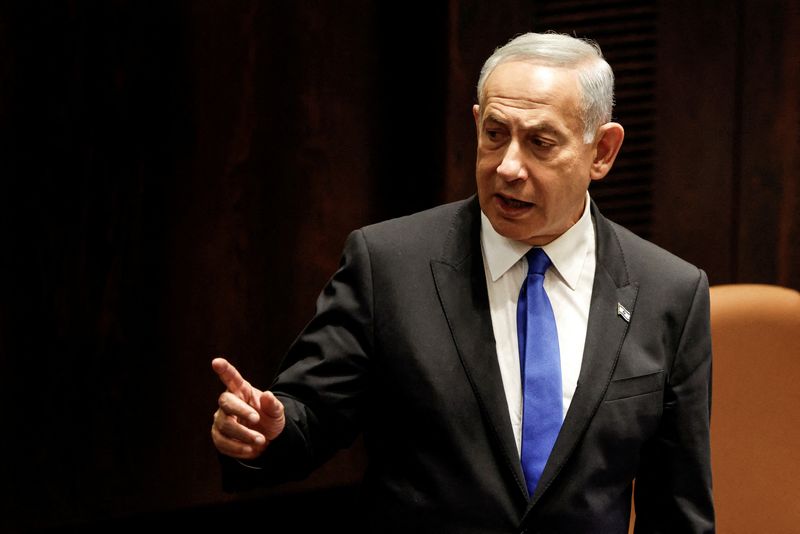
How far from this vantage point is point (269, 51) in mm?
3324

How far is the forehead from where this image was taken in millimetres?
1989

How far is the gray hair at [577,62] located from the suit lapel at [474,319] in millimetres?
261

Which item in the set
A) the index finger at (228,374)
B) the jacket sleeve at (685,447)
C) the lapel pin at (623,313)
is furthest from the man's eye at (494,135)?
the index finger at (228,374)

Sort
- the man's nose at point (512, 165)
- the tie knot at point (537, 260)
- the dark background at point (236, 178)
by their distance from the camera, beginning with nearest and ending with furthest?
the man's nose at point (512, 165) < the tie knot at point (537, 260) < the dark background at point (236, 178)

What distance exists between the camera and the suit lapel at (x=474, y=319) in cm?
199

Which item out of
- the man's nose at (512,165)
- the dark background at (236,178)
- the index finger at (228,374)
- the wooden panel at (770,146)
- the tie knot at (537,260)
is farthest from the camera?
the wooden panel at (770,146)

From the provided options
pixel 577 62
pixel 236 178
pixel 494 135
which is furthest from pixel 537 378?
pixel 236 178

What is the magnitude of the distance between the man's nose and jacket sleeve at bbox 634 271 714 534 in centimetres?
45

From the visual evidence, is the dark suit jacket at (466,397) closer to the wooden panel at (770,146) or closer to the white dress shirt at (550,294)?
the white dress shirt at (550,294)

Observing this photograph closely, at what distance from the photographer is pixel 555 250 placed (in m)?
2.12

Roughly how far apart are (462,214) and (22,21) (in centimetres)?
148

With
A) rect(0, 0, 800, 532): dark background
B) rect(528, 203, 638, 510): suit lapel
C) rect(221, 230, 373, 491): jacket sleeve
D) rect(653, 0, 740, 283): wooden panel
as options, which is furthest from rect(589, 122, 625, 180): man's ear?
rect(653, 0, 740, 283): wooden panel

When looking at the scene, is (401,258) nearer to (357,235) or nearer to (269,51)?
(357,235)

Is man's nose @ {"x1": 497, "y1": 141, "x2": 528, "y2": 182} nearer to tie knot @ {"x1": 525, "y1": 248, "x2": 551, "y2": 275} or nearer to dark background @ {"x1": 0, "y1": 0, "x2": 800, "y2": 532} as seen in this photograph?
tie knot @ {"x1": 525, "y1": 248, "x2": 551, "y2": 275}
